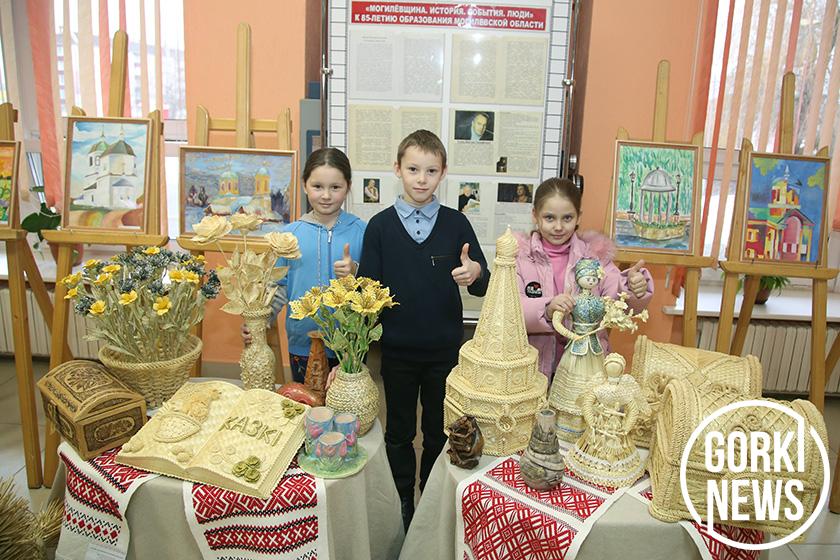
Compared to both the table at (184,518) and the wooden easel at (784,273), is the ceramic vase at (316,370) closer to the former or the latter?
the table at (184,518)

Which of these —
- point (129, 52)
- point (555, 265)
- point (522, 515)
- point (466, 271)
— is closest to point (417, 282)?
point (466, 271)

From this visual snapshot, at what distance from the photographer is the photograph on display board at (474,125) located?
106 inches

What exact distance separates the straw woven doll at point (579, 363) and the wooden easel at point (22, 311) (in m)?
2.08

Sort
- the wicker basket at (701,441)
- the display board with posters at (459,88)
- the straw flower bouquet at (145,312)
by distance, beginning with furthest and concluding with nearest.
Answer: the display board with posters at (459,88) → the straw flower bouquet at (145,312) → the wicker basket at (701,441)

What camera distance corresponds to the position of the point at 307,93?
3016 mm

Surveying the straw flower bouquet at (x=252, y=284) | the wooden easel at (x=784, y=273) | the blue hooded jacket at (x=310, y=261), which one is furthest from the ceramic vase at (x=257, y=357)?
the wooden easel at (x=784, y=273)

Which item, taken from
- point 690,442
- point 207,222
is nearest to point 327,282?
point 207,222

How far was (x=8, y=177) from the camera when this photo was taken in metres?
Answer: 2.22

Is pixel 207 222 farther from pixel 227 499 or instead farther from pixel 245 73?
pixel 245 73

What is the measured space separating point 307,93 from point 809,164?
2.33 metres

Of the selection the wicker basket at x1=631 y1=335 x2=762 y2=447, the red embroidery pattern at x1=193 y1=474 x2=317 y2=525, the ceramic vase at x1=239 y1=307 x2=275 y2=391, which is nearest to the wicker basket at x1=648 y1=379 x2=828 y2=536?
the wicker basket at x1=631 y1=335 x2=762 y2=447

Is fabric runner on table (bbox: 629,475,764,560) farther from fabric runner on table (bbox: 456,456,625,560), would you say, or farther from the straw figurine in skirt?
the straw figurine in skirt

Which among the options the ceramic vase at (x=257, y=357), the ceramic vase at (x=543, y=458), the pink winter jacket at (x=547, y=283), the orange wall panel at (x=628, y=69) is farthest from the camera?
the orange wall panel at (x=628, y=69)

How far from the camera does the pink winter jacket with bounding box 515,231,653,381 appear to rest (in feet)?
5.84
